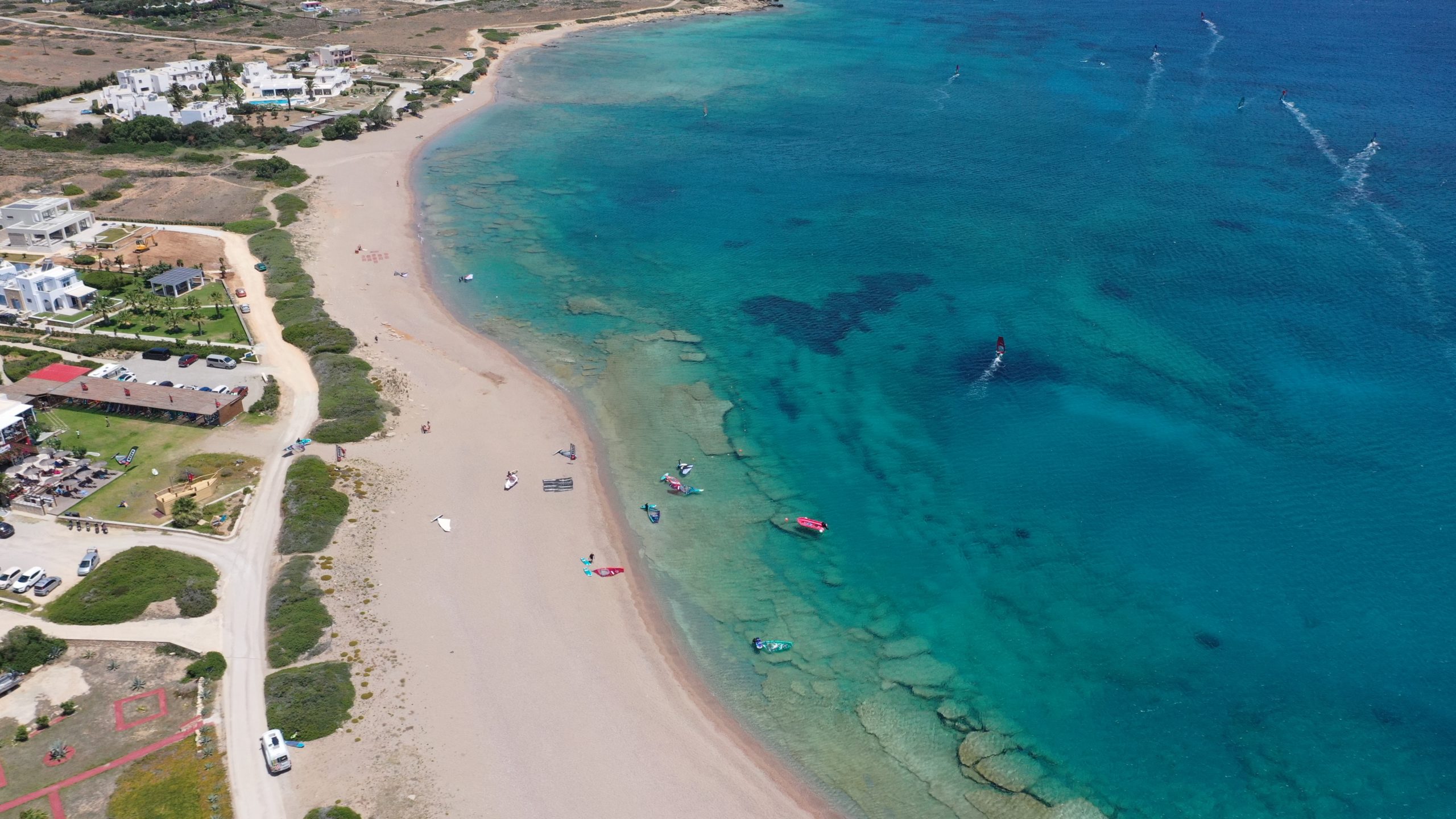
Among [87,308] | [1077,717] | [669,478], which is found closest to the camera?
[1077,717]

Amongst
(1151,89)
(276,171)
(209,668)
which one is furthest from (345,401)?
(1151,89)

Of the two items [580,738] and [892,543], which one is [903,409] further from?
[580,738]

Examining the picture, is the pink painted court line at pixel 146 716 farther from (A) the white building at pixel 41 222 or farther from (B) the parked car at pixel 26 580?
(A) the white building at pixel 41 222

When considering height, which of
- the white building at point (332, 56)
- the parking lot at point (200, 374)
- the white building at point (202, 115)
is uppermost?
the white building at point (332, 56)

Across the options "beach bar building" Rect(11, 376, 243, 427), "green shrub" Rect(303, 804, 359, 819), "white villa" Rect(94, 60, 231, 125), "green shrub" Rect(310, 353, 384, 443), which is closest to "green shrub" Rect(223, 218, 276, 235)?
"green shrub" Rect(310, 353, 384, 443)

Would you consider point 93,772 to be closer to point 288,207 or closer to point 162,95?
point 288,207

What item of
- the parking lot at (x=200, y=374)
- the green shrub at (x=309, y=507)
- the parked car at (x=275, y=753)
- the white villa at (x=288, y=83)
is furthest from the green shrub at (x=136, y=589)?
the white villa at (x=288, y=83)

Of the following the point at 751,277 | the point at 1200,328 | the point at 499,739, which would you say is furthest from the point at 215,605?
the point at 1200,328
